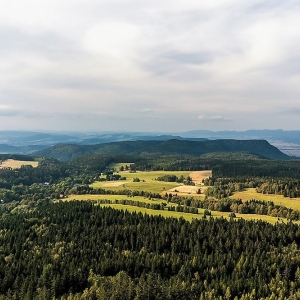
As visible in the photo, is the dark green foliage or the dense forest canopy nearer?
the dense forest canopy

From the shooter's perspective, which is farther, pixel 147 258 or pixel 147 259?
pixel 147 258

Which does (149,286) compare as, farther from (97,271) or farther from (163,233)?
(163,233)

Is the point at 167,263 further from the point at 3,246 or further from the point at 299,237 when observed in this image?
the point at 3,246

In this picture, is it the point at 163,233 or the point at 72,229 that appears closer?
the point at 163,233

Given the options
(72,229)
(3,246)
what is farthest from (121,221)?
(3,246)

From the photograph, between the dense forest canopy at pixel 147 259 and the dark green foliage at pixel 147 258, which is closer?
the dense forest canopy at pixel 147 259

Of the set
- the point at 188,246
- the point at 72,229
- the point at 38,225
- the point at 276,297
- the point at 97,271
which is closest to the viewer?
the point at 276,297

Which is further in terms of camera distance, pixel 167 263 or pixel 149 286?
pixel 167 263

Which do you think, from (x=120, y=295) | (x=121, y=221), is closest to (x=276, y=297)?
(x=120, y=295)

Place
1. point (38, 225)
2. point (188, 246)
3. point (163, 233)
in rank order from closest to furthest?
point (188, 246) → point (163, 233) → point (38, 225)
